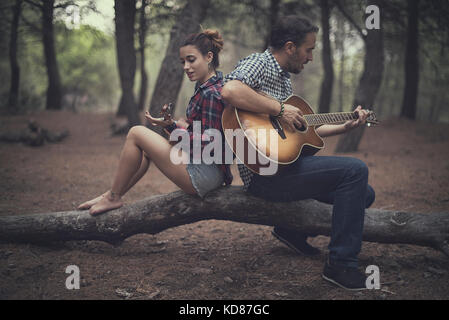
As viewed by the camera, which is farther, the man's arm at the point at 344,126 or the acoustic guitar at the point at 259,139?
the man's arm at the point at 344,126

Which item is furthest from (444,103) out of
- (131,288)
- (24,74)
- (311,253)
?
(24,74)

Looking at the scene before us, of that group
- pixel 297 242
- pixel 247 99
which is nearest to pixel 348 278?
pixel 297 242

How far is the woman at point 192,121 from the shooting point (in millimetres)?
3004

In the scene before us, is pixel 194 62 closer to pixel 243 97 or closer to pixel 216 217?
pixel 243 97

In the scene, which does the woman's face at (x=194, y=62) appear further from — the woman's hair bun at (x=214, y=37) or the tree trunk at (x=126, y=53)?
the tree trunk at (x=126, y=53)

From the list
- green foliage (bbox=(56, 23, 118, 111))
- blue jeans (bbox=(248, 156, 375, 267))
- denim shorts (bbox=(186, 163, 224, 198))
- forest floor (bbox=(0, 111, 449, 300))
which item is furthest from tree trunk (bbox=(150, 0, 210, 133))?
green foliage (bbox=(56, 23, 118, 111))

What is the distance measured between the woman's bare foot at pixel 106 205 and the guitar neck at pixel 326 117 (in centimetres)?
189

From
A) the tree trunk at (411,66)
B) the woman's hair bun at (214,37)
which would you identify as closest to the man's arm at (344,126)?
the woman's hair bun at (214,37)

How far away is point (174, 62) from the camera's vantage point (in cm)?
734

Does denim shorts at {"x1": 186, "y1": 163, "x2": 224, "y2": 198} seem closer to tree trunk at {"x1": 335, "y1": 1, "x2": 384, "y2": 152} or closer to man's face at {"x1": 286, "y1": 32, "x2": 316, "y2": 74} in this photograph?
man's face at {"x1": 286, "y1": 32, "x2": 316, "y2": 74}

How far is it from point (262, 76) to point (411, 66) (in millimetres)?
10899

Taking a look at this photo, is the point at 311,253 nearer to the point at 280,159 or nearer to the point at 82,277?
the point at 280,159

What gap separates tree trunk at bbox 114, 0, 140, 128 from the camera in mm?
7938

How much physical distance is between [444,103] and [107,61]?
24.4 m
